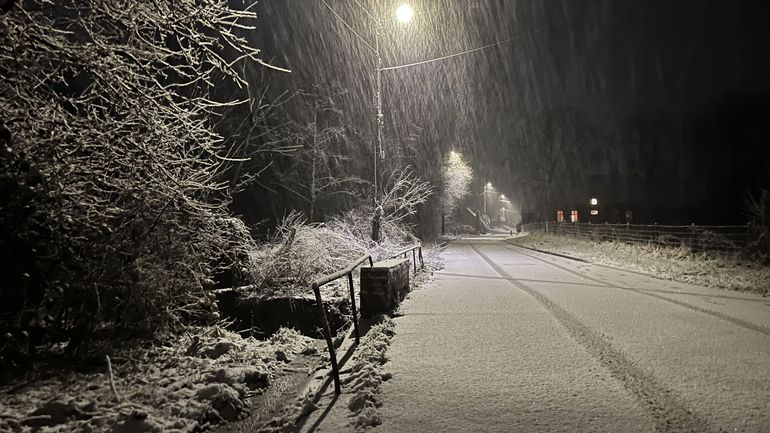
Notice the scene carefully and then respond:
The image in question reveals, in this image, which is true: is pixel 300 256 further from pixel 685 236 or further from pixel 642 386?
pixel 685 236

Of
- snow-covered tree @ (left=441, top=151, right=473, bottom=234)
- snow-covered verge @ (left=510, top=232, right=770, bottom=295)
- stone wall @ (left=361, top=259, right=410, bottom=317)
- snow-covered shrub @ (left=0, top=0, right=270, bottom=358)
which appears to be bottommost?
snow-covered verge @ (left=510, top=232, right=770, bottom=295)

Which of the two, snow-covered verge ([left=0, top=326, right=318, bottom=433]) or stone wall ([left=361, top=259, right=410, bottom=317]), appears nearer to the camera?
snow-covered verge ([left=0, top=326, right=318, bottom=433])

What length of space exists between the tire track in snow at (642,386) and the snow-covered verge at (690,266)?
664 centimetres

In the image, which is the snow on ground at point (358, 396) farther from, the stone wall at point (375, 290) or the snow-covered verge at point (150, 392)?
the stone wall at point (375, 290)

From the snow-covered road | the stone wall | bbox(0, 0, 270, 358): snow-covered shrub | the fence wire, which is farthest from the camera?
the fence wire

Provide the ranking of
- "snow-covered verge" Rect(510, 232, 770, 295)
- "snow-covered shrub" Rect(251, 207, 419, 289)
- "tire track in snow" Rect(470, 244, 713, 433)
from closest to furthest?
"tire track in snow" Rect(470, 244, 713, 433) < "snow-covered verge" Rect(510, 232, 770, 295) < "snow-covered shrub" Rect(251, 207, 419, 289)

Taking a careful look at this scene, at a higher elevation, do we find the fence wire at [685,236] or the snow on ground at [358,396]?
the fence wire at [685,236]

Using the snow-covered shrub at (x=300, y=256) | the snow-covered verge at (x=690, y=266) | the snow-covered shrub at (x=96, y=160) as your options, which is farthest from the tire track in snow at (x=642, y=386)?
the snow-covered shrub at (x=300, y=256)

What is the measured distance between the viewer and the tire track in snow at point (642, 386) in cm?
323

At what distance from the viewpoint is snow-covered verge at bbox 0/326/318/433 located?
139 inches

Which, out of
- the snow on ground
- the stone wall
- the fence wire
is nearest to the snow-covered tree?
the fence wire

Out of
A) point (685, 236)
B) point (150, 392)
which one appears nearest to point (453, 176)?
point (685, 236)

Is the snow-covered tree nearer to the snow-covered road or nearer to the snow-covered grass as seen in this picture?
the snow-covered road

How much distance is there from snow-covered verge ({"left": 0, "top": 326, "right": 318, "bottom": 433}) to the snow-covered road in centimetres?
143
